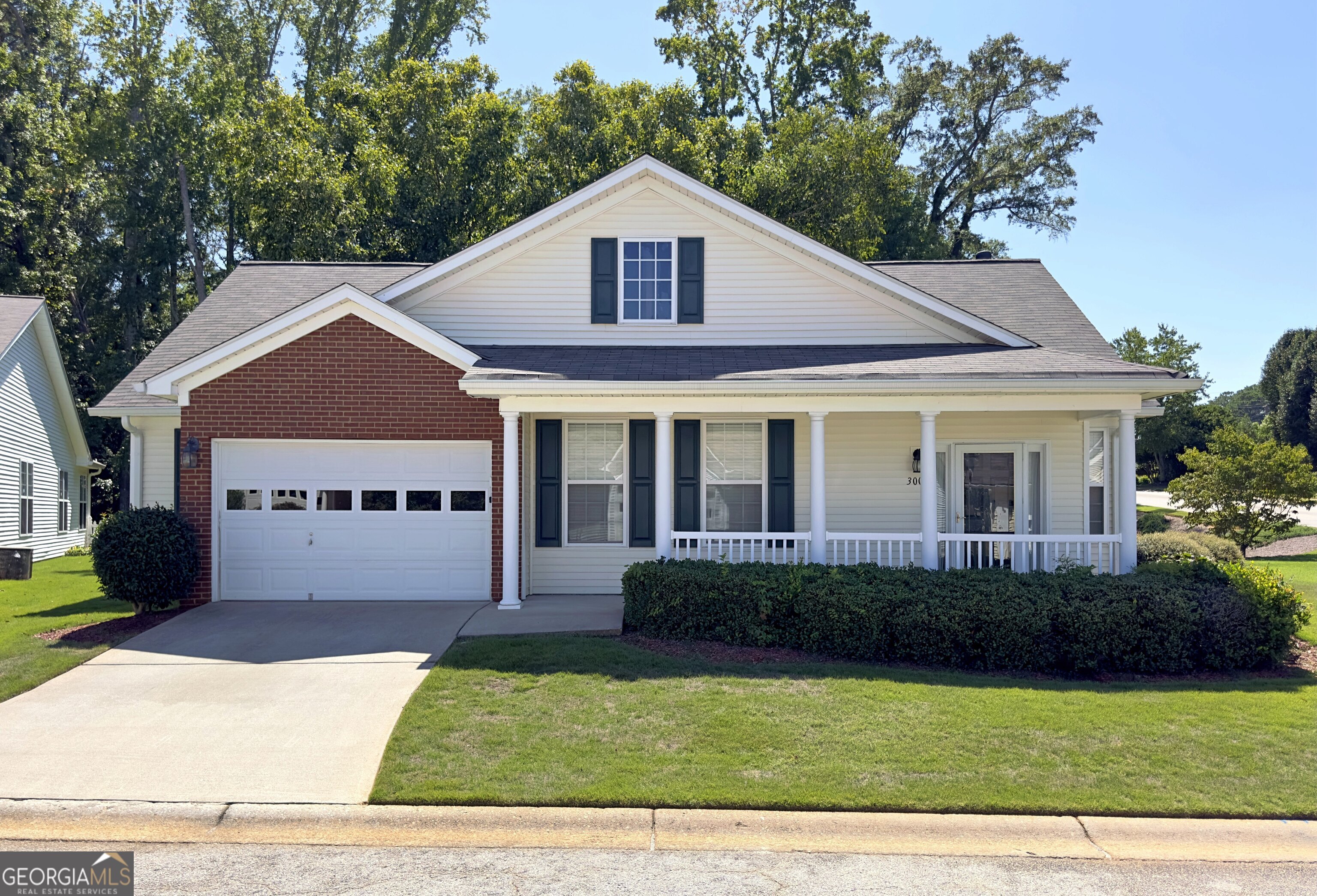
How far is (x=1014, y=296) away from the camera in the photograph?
50.4 feet

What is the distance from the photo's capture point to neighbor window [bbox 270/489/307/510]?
1245 centimetres

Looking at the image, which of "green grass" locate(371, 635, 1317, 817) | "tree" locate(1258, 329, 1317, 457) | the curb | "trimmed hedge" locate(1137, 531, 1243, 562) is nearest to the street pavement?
the curb

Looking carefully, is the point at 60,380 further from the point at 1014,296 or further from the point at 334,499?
the point at 1014,296

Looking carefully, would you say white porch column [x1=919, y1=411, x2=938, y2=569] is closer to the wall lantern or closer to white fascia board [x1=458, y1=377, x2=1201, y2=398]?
white fascia board [x1=458, y1=377, x2=1201, y2=398]

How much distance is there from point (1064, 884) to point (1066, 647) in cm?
462

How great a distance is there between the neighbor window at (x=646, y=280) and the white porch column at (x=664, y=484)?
277 cm

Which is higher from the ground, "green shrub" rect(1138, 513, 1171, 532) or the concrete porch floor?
"green shrub" rect(1138, 513, 1171, 532)

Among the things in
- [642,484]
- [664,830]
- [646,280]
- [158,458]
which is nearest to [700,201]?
[646,280]

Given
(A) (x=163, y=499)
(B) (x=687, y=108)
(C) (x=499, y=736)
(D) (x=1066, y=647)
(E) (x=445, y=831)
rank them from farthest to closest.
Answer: (B) (x=687, y=108) < (A) (x=163, y=499) < (D) (x=1066, y=647) < (C) (x=499, y=736) < (E) (x=445, y=831)

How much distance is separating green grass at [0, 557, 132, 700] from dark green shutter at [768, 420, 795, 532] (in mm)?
8292

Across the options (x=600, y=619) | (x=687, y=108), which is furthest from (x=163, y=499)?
(x=687, y=108)

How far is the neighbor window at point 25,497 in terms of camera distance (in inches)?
821

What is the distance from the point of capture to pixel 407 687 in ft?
27.3

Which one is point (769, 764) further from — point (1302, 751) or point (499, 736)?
point (1302, 751)
